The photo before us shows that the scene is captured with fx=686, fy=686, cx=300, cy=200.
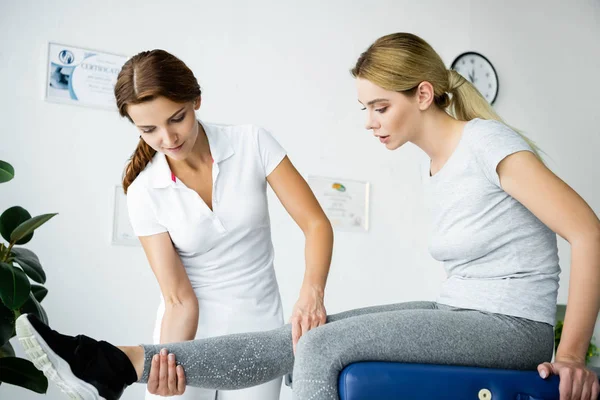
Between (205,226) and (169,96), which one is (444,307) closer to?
(205,226)

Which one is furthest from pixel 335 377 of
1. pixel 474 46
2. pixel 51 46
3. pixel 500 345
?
pixel 474 46

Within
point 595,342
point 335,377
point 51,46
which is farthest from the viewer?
point 595,342

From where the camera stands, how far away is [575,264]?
46.6 inches

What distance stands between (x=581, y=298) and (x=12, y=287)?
149cm

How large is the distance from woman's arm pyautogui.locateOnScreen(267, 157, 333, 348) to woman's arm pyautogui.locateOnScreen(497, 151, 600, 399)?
0.46 metres

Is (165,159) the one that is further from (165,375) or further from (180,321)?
(165,375)

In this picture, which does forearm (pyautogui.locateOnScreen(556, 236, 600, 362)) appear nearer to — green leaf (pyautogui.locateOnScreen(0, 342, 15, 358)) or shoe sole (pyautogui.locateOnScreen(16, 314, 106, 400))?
shoe sole (pyautogui.locateOnScreen(16, 314, 106, 400))

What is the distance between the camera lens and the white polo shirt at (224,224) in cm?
167

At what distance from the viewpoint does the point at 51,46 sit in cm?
280

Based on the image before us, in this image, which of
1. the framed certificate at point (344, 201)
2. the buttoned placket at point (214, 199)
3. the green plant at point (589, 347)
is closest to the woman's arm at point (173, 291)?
the buttoned placket at point (214, 199)

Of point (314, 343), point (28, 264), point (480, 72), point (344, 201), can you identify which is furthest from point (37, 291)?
point (480, 72)

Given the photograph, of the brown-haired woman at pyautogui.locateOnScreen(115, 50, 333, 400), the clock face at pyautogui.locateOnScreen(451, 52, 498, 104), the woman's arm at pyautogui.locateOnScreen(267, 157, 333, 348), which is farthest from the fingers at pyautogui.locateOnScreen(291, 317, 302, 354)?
the clock face at pyautogui.locateOnScreen(451, 52, 498, 104)

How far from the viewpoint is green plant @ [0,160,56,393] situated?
1.93 m

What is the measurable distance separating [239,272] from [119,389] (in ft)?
1.81
